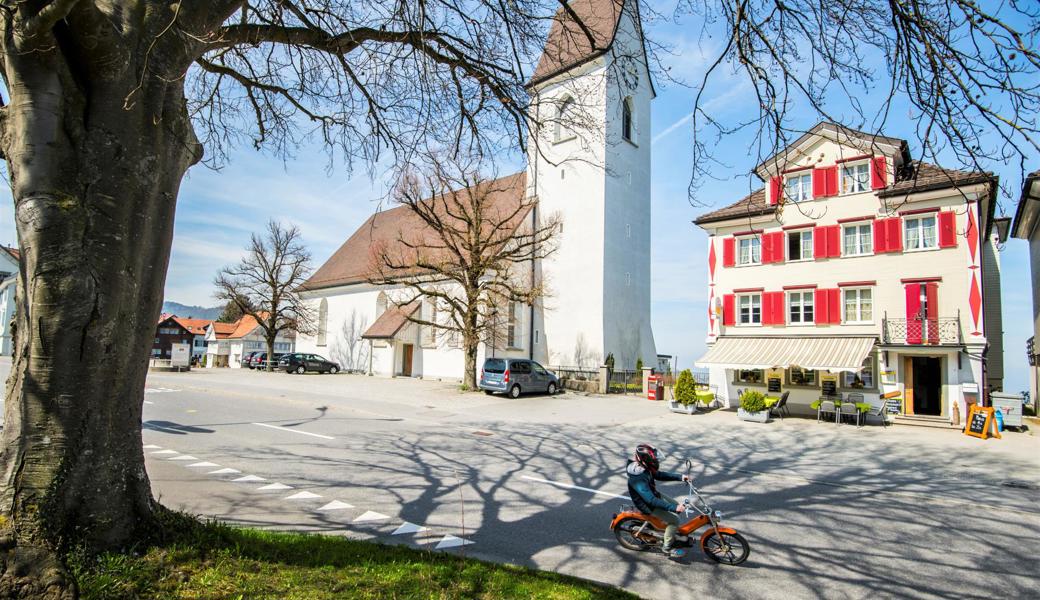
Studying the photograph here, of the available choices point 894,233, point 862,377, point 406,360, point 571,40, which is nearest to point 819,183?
point 894,233

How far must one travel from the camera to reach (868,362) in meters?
21.1

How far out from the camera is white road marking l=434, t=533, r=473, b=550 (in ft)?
19.0

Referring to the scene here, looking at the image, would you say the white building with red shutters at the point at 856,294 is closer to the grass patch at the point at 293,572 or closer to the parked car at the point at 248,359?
the grass patch at the point at 293,572

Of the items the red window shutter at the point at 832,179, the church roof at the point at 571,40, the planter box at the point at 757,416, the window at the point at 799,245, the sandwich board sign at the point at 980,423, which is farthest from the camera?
the window at the point at 799,245

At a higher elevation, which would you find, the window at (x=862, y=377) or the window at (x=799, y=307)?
the window at (x=799, y=307)

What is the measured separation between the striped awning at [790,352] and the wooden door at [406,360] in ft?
65.7

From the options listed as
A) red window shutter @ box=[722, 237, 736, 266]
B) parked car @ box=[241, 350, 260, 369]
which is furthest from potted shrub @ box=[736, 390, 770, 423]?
parked car @ box=[241, 350, 260, 369]

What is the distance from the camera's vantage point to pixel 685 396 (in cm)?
2131

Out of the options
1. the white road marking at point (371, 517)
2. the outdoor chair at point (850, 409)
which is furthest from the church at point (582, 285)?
the white road marking at point (371, 517)

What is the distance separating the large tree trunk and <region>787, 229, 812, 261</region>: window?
2387 centimetres

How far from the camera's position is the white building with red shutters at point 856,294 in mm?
19578

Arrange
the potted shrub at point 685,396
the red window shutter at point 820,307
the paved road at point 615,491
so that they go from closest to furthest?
the paved road at point 615,491 → the potted shrub at point 685,396 → the red window shutter at point 820,307

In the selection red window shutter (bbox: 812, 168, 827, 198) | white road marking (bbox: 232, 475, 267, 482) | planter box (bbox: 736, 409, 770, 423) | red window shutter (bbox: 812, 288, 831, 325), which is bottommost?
planter box (bbox: 736, 409, 770, 423)

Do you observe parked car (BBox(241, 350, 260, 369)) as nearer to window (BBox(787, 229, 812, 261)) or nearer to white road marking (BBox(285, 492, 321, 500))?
window (BBox(787, 229, 812, 261))
